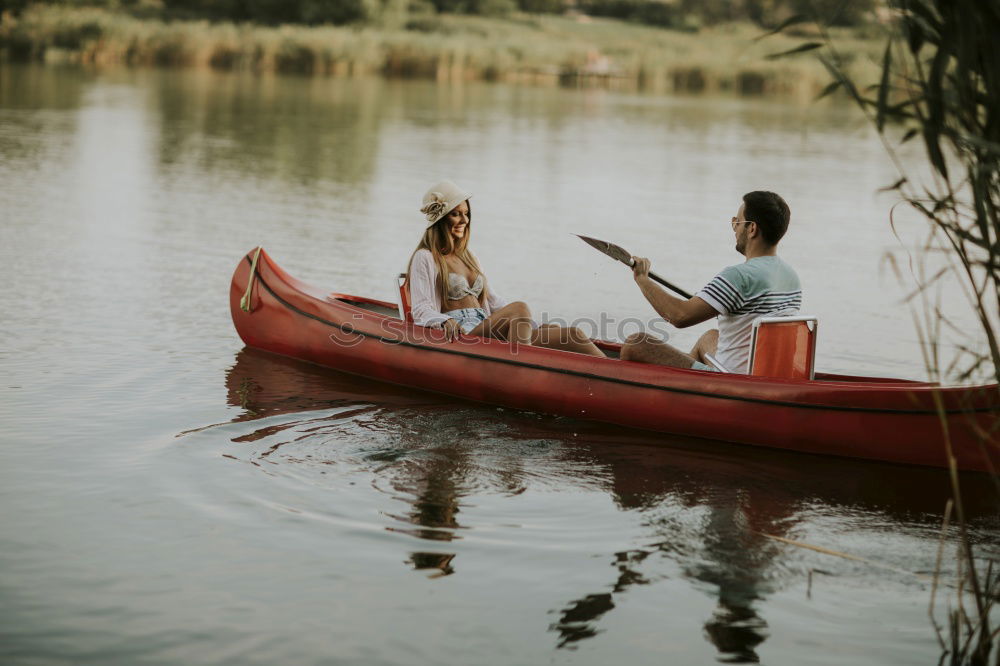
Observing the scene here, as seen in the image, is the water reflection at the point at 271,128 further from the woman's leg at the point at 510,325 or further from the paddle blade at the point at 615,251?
the paddle blade at the point at 615,251

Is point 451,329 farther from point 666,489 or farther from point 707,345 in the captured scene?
point 666,489

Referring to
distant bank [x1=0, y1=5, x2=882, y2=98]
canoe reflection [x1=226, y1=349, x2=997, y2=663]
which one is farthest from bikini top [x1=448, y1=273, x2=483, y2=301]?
distant bank [x1=0, y1=5, x2=882, y2=98]

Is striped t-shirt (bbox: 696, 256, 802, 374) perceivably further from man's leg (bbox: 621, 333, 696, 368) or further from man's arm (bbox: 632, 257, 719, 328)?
man's leg (bbox: 621, 333, 696, 368)

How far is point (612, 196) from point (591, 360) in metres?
7.90

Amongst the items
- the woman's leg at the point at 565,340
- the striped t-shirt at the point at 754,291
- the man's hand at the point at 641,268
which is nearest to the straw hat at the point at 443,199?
the woman's leg at the point at 565,340

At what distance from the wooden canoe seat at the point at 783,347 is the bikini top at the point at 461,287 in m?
1.58

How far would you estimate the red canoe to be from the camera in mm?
5172

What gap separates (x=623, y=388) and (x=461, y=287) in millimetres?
1081

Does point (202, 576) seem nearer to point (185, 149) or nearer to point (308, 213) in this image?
point (308, 213)

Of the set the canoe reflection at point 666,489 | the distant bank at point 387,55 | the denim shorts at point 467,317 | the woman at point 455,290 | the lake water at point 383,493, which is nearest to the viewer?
the lake water at point 383,493

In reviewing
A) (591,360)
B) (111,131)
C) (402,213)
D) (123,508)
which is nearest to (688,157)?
(402,213)

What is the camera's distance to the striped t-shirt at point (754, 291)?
209 inches

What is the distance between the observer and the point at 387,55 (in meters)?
31.6

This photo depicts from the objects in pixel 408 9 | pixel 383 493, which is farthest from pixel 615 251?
pixel 408 9
